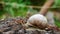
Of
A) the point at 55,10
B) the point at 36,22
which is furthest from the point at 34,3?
the point at 36,22

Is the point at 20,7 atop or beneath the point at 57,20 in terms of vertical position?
atop

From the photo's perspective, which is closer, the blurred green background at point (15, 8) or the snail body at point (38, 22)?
the snail body at point (38, 22)

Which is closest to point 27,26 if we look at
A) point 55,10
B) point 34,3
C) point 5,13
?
point 5,13

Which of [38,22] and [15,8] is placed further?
[15,8]

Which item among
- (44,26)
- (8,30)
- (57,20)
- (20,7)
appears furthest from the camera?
(57,20)

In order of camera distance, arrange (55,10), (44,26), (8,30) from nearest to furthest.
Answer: (8,30) → (44,26) → (55,10)

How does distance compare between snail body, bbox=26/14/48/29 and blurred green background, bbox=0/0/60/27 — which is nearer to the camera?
snail body, bbox=26/14/48/29

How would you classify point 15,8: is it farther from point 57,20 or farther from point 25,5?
point 57,20

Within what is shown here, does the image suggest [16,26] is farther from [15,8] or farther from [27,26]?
[15,8]

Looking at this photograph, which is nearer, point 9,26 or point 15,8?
point 9,26
